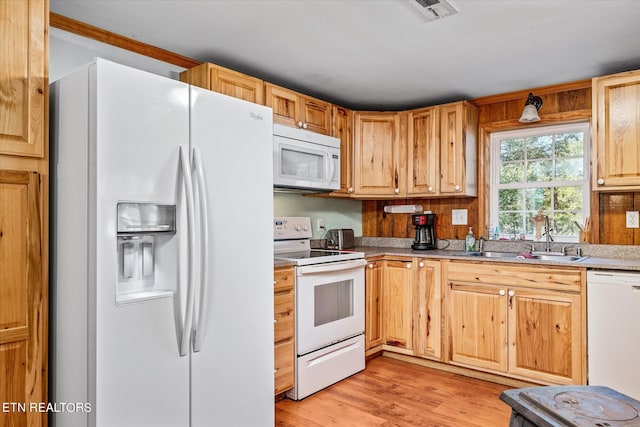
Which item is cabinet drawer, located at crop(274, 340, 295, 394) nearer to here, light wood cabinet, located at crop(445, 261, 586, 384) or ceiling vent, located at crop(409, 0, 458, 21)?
light wood cabinet, located at crop(445, 261, 586, 384)

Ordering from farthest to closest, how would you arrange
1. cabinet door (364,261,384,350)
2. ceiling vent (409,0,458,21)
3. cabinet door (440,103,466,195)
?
cabinet door (440,103,466,195)
cabinet door (364,261,384,350)
ceiling vent (409,0,458,21)

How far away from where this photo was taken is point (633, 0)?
6.95 feet

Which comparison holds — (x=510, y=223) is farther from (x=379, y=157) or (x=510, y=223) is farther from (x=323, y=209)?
(x=323, y=209)

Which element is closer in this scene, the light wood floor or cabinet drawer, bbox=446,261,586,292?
the light wood floor

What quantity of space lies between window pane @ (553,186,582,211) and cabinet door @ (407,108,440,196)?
97 centimetres

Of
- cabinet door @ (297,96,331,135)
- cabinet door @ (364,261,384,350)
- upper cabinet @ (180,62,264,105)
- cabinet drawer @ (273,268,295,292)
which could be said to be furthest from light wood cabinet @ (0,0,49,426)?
cabinet door @ (364,261,384,350)

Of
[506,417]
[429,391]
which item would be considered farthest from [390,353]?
[506,417]

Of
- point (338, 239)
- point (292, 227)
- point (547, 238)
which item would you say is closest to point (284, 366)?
point (292, 227)

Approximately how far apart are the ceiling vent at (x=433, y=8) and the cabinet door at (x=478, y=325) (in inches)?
73.3

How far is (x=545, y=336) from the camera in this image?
2.86m

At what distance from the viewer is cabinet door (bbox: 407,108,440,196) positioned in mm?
3723

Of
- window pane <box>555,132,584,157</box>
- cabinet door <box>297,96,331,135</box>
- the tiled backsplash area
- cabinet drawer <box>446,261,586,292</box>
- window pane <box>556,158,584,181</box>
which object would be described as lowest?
cabinet drawer <box>446,261,586,292</box>

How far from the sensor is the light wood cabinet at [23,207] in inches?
61.7

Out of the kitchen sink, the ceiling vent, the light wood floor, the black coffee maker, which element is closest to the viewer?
the ceiling vent
